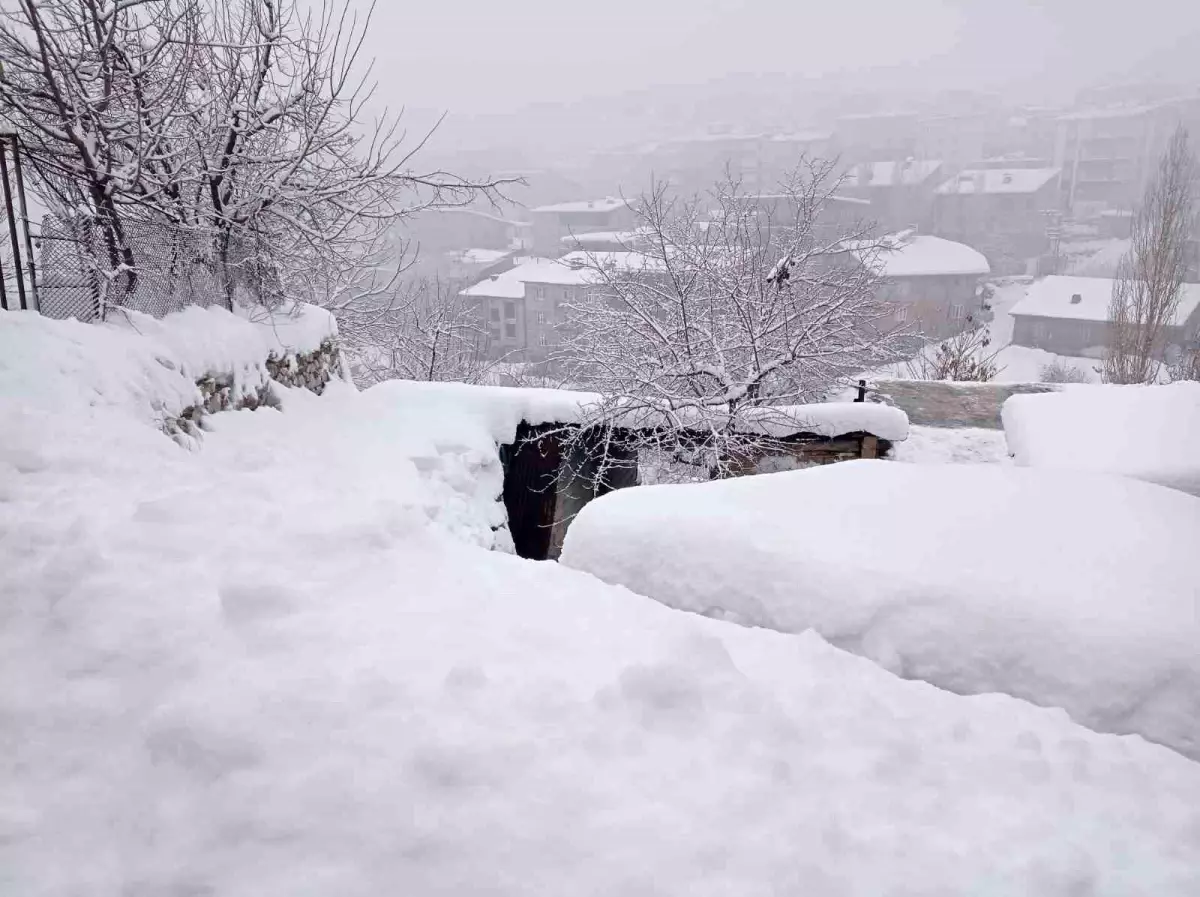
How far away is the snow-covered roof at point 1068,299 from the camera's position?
90.2ft

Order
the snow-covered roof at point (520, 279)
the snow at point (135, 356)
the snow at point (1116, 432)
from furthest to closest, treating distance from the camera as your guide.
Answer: the snow-covered roof at point (520, 279) < the snow at point (1116, 432) < the snow at point (135, 356)

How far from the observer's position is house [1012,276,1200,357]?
27578 millimetres

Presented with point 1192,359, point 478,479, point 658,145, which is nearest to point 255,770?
point 478,479

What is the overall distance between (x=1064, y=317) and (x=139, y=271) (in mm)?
30789

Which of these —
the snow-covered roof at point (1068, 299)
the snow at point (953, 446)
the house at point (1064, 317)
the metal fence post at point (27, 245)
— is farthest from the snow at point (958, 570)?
the house at point (1064, 317)

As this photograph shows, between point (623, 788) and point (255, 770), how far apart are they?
0.88 m

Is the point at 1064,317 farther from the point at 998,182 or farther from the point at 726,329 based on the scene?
the point at 726,329

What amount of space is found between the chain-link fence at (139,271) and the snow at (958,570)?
4.24 m

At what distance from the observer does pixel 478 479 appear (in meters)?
7.17

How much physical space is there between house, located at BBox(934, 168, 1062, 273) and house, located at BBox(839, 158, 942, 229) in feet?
2.49

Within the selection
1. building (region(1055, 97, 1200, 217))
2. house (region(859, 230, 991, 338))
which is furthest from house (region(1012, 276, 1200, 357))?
building (region(1055, 97, 1200, 217))

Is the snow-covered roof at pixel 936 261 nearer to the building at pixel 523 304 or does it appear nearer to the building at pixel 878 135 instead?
the building at pixel 523 304

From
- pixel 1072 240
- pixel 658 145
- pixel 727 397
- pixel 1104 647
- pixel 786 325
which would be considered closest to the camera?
pixel 1104 647

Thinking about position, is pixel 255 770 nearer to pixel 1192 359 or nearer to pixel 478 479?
pixel 478 479
